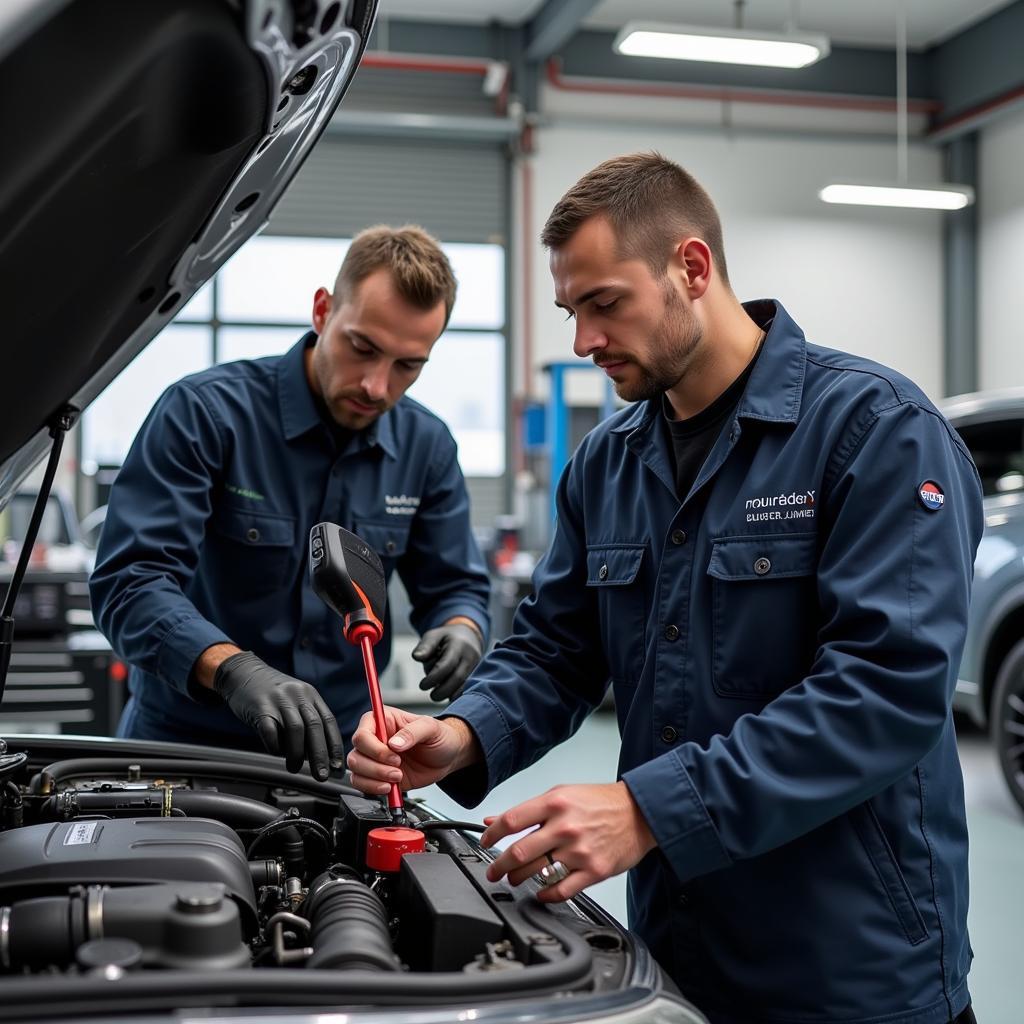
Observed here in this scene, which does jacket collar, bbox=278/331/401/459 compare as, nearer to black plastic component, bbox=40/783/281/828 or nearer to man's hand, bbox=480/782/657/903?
black plastic component, bbox=40/783/281/828

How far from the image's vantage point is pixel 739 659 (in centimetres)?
114

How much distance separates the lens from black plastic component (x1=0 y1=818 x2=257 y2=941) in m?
0.92

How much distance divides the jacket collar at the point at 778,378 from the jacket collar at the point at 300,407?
0.79 meters

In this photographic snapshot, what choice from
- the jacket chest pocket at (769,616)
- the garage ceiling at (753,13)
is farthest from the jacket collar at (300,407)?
the garage ceiling at (753,13)

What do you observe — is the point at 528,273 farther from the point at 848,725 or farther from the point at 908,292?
the point at 848,725

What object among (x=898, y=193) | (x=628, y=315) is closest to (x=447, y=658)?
(x=628, y=315)

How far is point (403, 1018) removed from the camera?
715 millimetres

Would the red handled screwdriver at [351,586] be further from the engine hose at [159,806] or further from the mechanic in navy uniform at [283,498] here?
the mechanic in navy uniform at [283,498]

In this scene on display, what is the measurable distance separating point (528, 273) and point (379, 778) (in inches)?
291

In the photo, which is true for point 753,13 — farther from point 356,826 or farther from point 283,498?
point 356,826

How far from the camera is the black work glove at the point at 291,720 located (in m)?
1.30

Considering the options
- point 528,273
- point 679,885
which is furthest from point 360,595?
point 528,273

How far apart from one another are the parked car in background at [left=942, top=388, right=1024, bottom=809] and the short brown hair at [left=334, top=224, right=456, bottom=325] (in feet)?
8.16

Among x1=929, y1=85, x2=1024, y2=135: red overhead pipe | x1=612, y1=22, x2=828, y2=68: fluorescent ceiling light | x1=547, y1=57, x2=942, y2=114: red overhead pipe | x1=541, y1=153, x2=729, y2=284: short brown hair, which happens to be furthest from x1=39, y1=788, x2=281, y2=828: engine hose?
x1=929, y1=85, x2=1024, y2=135: red overhead pipe
